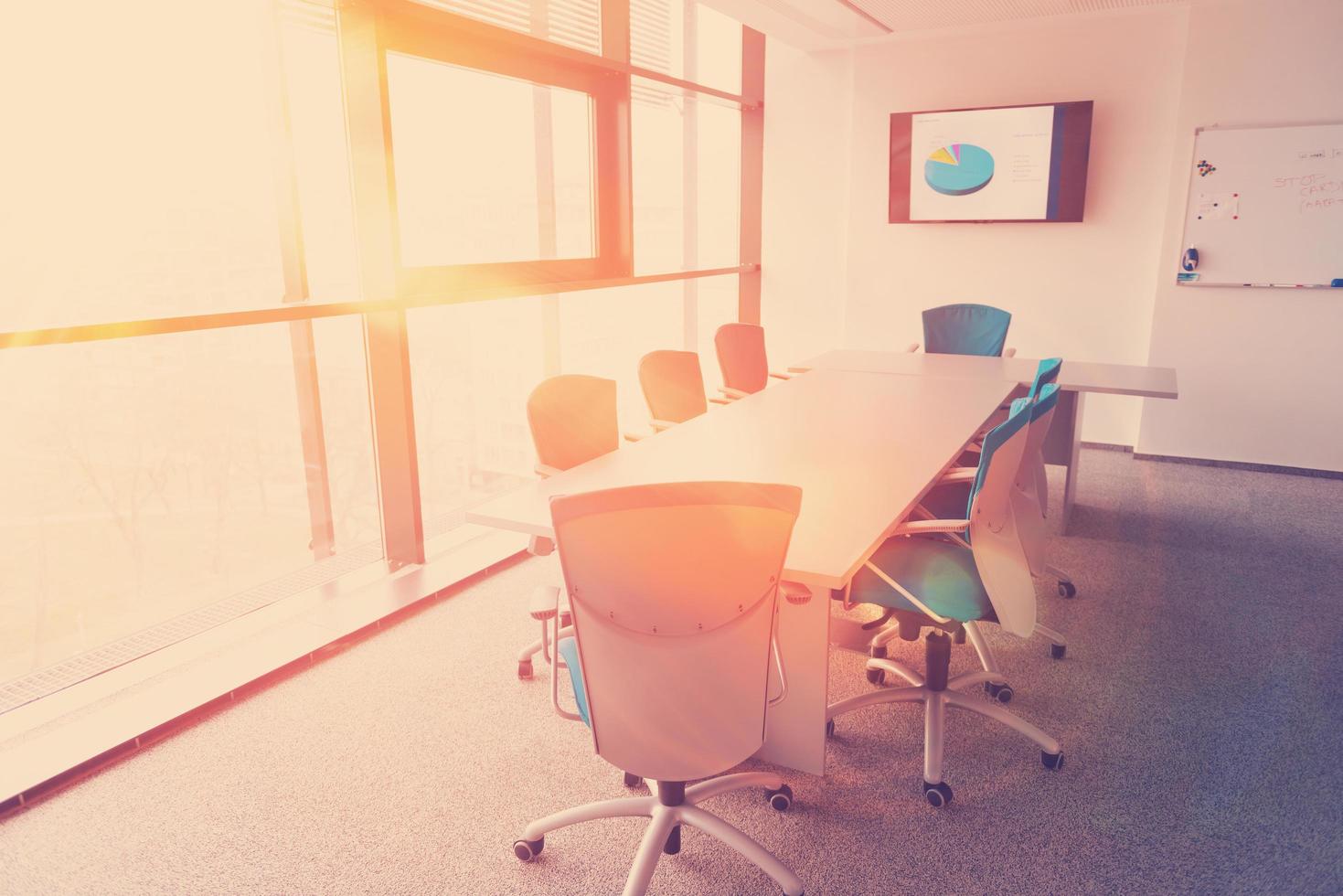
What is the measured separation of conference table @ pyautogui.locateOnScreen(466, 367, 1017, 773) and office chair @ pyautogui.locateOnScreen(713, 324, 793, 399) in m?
0.77

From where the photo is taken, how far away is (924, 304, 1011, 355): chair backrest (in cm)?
510

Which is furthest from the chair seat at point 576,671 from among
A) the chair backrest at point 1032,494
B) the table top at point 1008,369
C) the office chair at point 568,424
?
the table top at point 1008,369

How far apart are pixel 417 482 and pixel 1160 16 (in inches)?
209

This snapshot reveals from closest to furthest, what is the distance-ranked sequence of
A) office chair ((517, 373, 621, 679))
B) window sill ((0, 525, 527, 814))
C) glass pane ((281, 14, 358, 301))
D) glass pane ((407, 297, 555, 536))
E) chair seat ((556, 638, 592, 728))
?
1. chair seat ((556, 638, 592, 728))
2. window sill ((0, 525, 527, 814))
3. office chair ((517, 373, 621, 679))
4. glass pane ((281, 14, 358, 301))
5. glass pane ((407, 297, 555, 536))

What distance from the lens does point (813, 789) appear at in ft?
7.80

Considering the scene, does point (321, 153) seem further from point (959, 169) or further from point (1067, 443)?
point (959, 169)

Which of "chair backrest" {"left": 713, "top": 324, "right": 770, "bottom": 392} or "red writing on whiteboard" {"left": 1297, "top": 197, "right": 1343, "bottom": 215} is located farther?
"red writing on whiteboard" {"left": 1297, "top": 197, "right": 1343, "bottom": 215}

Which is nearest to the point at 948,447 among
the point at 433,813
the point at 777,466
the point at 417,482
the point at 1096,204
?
the point at 777,466

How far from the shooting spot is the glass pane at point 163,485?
8.90 feet

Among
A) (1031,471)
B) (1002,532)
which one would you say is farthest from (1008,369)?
(1002,532)

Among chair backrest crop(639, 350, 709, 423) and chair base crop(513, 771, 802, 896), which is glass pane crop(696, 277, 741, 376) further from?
chair base crop(513, 771, 802, 896)

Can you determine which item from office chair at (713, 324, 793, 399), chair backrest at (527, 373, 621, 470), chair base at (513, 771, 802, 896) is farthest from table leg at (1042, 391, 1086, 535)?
chair base at (513, 771, 802, 896)

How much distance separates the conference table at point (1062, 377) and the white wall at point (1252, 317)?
50.8 inches

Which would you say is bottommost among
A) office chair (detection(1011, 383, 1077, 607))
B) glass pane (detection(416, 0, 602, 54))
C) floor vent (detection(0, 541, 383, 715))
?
floor vent (detection(0, 541, 383, 715))
